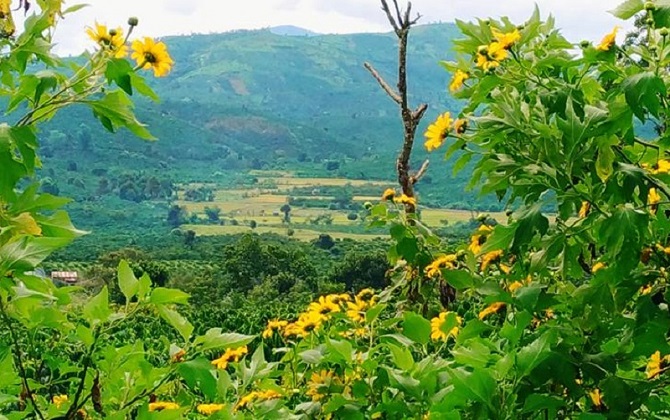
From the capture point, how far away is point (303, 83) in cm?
13012

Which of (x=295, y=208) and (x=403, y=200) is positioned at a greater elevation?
(x=403, y=200)

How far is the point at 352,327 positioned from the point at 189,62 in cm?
13546

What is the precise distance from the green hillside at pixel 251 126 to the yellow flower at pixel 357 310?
78.8 ft

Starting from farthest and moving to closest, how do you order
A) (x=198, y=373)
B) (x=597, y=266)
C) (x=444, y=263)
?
(x=444, y=263) → (x=597, y=266) → (x=198, y=373)

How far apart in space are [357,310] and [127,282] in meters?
0.67

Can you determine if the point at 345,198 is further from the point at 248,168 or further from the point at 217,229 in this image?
the point at 248,168

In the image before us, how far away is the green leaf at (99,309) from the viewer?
35.6 inches

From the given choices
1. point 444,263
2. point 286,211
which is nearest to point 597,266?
point 444,263

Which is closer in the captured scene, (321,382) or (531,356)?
(531,356)

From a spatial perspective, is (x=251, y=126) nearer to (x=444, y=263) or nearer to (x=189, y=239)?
(x=189, y=239)

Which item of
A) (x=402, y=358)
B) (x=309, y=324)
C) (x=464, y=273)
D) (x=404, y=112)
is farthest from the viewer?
(x=404, y=112)

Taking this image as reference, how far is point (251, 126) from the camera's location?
96.4m

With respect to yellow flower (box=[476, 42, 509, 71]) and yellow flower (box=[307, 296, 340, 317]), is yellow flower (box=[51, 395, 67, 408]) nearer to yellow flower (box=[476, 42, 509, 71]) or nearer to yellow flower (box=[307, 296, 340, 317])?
yellow flower (box=[307, 296, 340, 317])

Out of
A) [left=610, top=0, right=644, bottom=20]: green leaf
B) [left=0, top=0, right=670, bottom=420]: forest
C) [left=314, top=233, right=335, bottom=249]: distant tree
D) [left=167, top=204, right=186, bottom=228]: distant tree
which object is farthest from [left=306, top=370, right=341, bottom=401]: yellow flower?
[left=167, top=204, right=186, bottom=228]: distant tree
